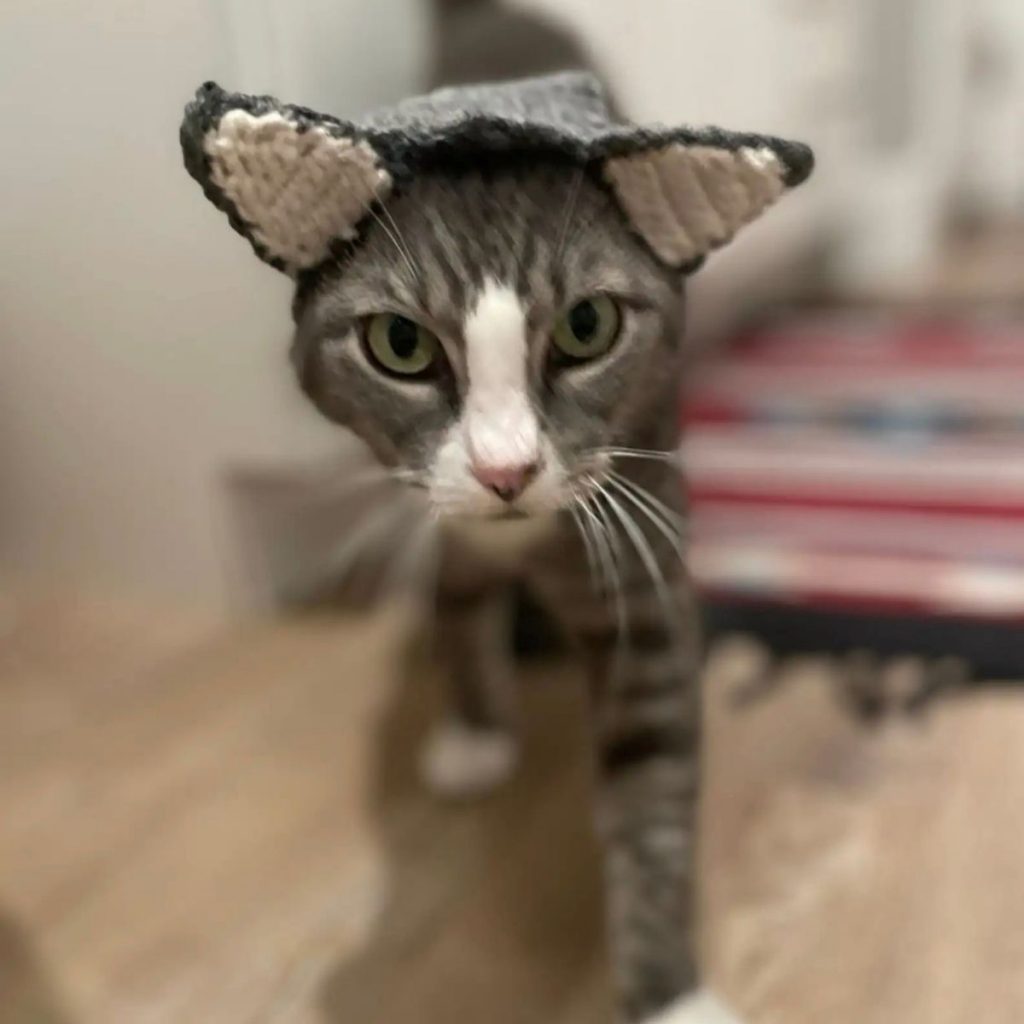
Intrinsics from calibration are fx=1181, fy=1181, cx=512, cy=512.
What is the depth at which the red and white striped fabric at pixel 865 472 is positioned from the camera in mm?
984

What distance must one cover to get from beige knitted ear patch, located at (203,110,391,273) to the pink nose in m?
0.12

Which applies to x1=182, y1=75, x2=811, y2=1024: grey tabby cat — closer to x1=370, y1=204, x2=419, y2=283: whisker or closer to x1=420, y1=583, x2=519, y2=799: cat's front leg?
x1=370, y1=204, x2=419, y2=283: whisker

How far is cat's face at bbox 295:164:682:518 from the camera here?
487 mm

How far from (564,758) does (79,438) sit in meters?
0.41

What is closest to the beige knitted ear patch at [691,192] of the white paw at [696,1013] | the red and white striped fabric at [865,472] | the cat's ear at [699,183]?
the cat's ear at [699,183]

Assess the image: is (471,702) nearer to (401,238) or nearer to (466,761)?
(466,761)

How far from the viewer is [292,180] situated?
1.49 ft

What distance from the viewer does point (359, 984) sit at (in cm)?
65

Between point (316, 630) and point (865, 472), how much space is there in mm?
564

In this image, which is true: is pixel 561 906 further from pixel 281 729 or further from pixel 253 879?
pixel 281 729

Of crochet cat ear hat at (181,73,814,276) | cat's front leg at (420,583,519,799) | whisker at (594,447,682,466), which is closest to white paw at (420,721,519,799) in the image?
cat's front leg at (420,583,519,799)

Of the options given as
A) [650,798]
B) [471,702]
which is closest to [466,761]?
[471,702]

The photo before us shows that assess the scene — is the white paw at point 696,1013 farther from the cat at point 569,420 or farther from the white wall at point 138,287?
the white wall at point 138,287

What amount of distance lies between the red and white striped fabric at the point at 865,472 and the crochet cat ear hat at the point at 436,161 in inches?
10.8
